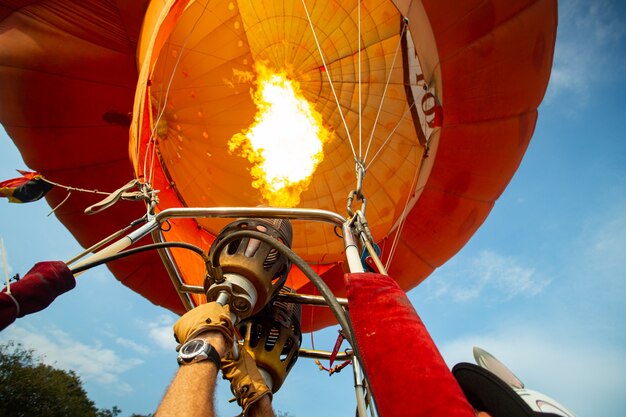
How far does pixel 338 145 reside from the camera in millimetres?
5246

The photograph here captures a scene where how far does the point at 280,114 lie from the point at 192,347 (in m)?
4.15

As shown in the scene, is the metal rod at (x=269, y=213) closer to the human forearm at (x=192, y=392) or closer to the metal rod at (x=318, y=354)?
the human forearm at (x=192, y=392)

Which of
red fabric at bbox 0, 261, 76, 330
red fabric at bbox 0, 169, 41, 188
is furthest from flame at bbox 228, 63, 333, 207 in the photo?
red fabric at bbox 0, 261, 76, 330

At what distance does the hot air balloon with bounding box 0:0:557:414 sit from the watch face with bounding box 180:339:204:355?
6.97 ft

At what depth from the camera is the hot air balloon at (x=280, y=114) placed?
343 cm

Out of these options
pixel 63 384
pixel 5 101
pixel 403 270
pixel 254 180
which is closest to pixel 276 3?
pixel 254 180

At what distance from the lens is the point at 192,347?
135cm

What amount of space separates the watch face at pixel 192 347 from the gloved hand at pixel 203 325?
0.17ft

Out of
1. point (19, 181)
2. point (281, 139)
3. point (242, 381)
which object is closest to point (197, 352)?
point (242, 381)

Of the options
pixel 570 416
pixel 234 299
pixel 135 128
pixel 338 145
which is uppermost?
pixel 338 145

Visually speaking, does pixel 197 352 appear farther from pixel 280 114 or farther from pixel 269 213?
pixel 280 114

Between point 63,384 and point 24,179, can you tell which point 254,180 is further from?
point 63,384

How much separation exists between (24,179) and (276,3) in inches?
135

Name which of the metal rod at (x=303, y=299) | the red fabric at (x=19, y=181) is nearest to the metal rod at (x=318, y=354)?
the metal rod at (x=303, y=299)
